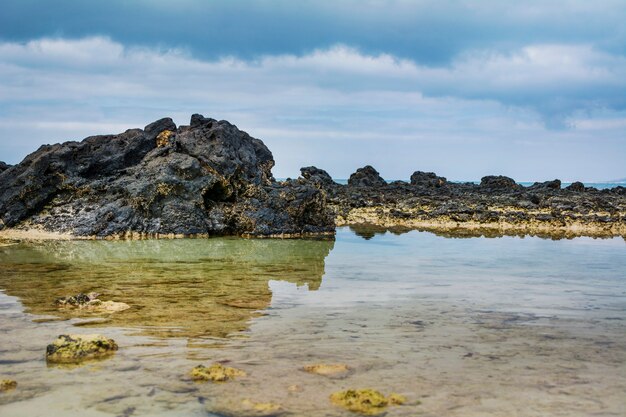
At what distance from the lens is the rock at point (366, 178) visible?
69.4 m

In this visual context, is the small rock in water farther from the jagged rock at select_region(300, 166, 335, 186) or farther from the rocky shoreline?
the jagged rock at select_region(300, 166, 335, 186)

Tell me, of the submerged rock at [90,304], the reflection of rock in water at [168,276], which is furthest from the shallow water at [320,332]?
the submerged rock at [90,304]

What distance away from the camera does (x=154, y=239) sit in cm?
2366

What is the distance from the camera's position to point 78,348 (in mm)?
7848

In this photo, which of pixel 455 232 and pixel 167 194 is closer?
pixel 167 194

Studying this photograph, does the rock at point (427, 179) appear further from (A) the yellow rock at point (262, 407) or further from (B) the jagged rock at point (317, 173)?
(A) the yellow rock at point (262, 407)

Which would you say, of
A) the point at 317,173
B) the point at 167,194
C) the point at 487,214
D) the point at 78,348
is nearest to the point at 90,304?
the point at 78,348

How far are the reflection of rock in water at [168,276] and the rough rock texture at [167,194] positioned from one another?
7.12ft

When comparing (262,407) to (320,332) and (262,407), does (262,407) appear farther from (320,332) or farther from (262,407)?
(320,332)

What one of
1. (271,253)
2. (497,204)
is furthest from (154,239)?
(497,204)

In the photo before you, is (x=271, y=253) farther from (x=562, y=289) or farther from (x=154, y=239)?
(x=562, y=289)

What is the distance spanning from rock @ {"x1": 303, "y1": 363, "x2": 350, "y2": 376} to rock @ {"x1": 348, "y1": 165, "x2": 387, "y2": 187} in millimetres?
61606

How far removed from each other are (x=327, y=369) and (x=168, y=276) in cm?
826

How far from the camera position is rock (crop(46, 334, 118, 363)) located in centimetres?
770
